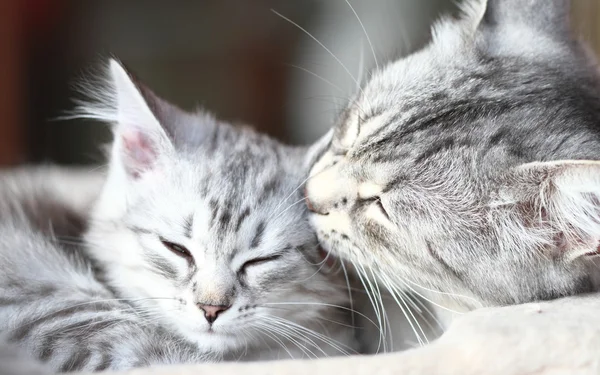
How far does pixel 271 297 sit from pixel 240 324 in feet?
0.26

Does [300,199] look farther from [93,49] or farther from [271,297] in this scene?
[93,49]

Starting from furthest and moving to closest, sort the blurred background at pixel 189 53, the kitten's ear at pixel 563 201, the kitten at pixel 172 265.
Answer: the blurred background at pixel 189 53 → the kitten at pixel 172 265 → the kitten's ear at pixel 563 201

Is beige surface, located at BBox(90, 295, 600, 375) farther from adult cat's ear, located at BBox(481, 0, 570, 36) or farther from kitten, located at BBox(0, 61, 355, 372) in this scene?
adult cat's ear, located at BBox(481, 0, 570, 36)

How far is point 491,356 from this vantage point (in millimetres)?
842

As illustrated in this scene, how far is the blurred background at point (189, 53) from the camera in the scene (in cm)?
344

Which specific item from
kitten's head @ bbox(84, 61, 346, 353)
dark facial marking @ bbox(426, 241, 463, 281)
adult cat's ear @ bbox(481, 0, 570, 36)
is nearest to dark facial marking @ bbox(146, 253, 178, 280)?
kitten's head @ bbox(84, 61, 346, 353)

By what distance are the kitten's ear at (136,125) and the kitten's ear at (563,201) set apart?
68cm

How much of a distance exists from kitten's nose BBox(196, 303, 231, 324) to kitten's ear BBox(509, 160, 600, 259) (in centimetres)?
53

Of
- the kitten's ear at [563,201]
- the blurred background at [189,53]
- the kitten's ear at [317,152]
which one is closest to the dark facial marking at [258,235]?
the kitten's ear at [317,152]

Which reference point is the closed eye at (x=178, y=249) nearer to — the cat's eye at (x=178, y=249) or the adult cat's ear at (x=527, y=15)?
the cat's eye at (x=178, y=249)

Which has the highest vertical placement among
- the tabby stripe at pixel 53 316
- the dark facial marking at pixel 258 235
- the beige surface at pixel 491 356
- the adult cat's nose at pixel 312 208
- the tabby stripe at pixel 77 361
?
the adult cat's nose at pixel 312 208

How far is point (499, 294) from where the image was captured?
109 centimetres

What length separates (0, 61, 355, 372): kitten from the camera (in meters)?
1.10

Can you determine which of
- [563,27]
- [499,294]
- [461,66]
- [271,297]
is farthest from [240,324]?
[563,27]
